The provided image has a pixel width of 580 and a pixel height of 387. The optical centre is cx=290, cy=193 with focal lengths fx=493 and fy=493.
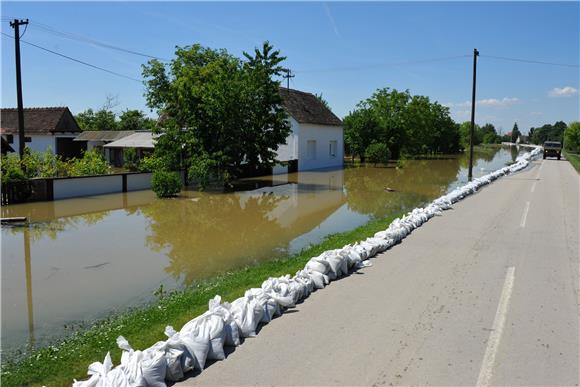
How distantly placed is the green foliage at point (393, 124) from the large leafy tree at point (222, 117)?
21555 mm

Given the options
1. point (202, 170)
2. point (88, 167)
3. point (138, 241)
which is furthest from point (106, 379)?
point (88, 167)

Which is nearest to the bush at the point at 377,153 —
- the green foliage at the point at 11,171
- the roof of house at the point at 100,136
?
the roof of house at the point at 100,136

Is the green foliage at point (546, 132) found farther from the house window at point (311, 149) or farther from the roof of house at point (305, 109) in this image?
the house window at point (311, 149)

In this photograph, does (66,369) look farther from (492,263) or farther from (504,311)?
(492,263)

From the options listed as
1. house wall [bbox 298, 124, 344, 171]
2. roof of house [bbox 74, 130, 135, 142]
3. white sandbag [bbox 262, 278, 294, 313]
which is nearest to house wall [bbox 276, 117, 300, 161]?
house wall [bbox 298, 124, 344, 171]

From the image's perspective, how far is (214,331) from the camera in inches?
217

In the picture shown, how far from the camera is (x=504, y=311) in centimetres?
681

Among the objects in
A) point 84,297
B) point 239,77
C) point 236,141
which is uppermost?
point 239,77

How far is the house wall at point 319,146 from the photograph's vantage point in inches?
1497

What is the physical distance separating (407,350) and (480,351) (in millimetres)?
810

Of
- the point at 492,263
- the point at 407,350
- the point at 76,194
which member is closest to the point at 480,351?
the point at 407,350

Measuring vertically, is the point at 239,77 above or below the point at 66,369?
above

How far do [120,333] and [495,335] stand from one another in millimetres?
4575

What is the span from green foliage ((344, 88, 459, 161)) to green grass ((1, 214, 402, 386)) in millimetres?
38915
